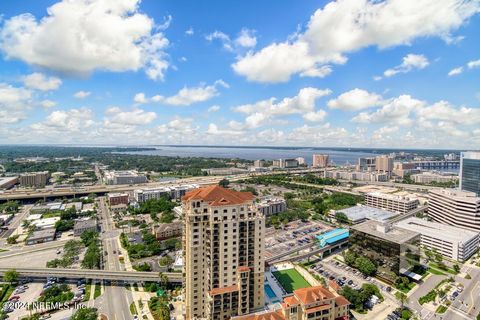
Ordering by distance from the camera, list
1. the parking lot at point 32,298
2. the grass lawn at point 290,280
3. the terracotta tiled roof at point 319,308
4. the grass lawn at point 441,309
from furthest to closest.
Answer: the grass lawn at point 290,280 < the grass lawn at point 441,309 < the parking lot at point 32,298 < the terracotta tiled roof at point 319,308

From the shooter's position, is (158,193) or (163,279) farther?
(158,193)

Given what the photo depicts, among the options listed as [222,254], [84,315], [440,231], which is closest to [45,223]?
[84,315]

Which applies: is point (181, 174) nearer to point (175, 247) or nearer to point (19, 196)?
point (19, 196)

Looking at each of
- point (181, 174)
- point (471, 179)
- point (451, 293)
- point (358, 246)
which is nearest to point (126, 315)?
point (358, 246)

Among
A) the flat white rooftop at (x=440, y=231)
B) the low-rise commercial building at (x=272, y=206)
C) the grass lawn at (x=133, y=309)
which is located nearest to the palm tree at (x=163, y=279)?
the grass lawn at (x=133, y=309)

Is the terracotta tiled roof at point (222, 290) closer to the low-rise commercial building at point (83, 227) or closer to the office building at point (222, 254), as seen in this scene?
the office building at point (222, 254)

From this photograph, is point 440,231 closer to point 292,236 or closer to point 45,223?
point 292,236

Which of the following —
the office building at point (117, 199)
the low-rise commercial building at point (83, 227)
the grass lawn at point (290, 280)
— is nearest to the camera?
the grass lawn at point (290, 280)
